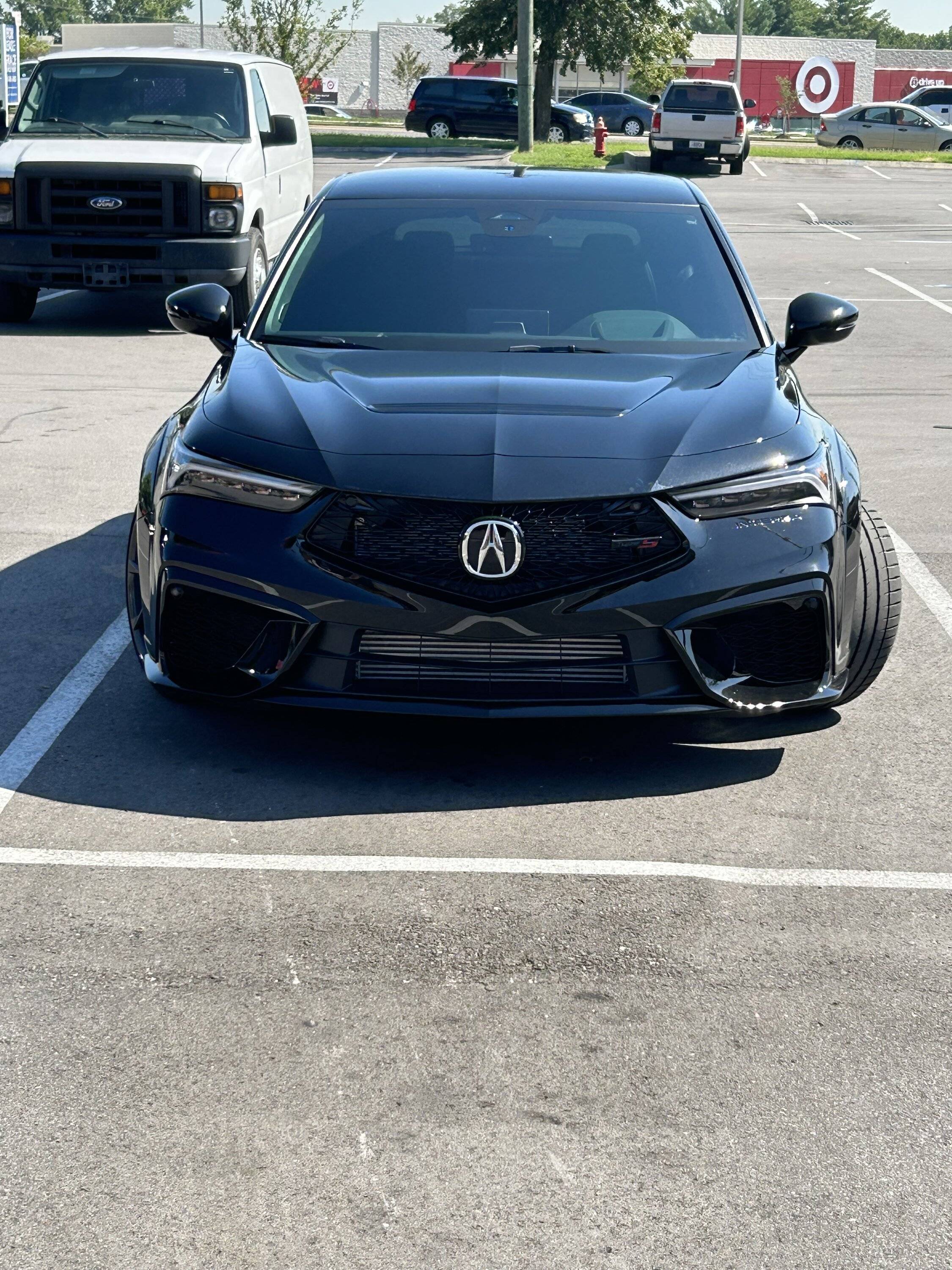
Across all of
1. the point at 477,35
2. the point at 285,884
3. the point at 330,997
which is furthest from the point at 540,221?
the point at 477,35

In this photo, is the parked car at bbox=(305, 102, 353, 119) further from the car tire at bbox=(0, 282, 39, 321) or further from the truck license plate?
the truck license plate

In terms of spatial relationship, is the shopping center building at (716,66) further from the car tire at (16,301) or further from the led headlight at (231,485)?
the led headlight at (231,485)

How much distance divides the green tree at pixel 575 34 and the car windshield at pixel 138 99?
35.3 m

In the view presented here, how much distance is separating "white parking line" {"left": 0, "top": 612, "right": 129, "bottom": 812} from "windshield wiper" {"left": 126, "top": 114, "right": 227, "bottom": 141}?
27.3 feet

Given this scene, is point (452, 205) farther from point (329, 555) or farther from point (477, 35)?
point (477, 35)

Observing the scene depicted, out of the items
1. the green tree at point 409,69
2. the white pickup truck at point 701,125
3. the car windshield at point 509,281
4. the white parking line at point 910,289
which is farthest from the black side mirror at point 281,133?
the green tree at point 409,69

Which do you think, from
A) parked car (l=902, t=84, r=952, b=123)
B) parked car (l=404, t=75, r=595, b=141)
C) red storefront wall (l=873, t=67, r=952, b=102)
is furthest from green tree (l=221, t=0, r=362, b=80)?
red storefront wall (l=873, t=67, r=952, b=102)

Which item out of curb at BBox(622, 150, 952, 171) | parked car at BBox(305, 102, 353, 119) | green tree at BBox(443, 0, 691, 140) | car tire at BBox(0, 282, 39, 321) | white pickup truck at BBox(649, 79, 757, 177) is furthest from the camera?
parked car at BBox(305, 102, 353, 119)

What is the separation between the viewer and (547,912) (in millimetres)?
3689

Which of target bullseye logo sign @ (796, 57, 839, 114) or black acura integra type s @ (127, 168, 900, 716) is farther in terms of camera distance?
target bullseye logo sign @ (796, 57, 839, 114)

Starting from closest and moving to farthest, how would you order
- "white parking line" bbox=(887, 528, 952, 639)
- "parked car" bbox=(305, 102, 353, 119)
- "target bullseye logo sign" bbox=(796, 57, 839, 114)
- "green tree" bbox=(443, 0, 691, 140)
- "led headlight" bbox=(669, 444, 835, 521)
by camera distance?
"led headlight" bbox=(669, 444, 835, 521) → "white parking line" bbox=(887, 528, 952, 639) → "green tree" bbox=(443, 0, 691, 140) → "target bullseye logo sign" bbox=(796, 57, 839, 114) → "parked car" bbox=(305, 102, 353, 119)

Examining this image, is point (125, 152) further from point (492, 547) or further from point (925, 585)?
point (492, 547)

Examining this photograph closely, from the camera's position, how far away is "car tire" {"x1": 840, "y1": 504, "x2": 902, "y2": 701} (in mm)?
4637

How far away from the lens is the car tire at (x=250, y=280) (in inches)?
499
